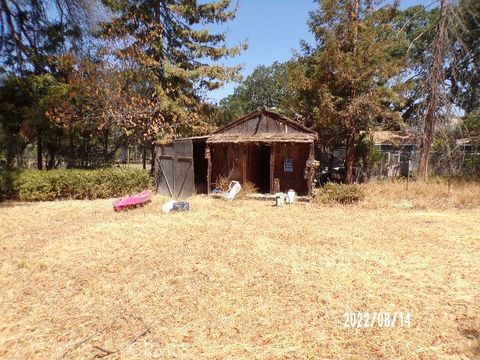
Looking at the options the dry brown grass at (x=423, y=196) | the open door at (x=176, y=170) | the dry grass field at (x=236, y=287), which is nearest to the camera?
the dry grass field at (x=236, y=287)

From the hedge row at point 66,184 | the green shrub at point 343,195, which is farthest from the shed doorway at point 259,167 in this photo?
the hedge row at point 66,184

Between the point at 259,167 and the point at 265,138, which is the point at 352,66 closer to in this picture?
the point at 265,138

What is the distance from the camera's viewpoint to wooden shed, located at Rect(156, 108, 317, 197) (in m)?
14.4

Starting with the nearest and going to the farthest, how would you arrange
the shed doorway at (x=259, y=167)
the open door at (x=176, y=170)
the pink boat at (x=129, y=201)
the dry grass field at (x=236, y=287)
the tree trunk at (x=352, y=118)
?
the dry grass field at (x=236, y=287) → the pink boat at (x=129, y=201) → the open door at (x=176, y=170) → the tree trunk at (x=352, y=118) → the shed doorway at (x=259, y=167)

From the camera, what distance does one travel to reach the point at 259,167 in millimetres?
17359

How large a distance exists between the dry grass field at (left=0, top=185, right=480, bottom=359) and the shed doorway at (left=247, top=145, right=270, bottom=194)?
683 centimetres

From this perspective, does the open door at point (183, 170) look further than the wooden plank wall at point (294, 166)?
No

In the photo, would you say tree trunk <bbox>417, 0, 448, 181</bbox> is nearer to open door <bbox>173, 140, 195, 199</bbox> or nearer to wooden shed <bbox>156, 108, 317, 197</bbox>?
wooden shed <bbox>156, 108, 317, 197</bbox>

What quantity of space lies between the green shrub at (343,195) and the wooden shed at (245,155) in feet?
3.83

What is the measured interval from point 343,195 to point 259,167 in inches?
226

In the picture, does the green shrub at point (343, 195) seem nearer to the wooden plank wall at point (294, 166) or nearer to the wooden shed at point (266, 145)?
the wooden shed at point (266, 145)

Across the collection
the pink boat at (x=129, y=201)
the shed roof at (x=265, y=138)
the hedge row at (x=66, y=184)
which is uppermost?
the shed roof at (x=265, y=138)

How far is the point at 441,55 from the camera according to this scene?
15508 mm

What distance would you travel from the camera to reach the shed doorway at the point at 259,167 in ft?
54.1
